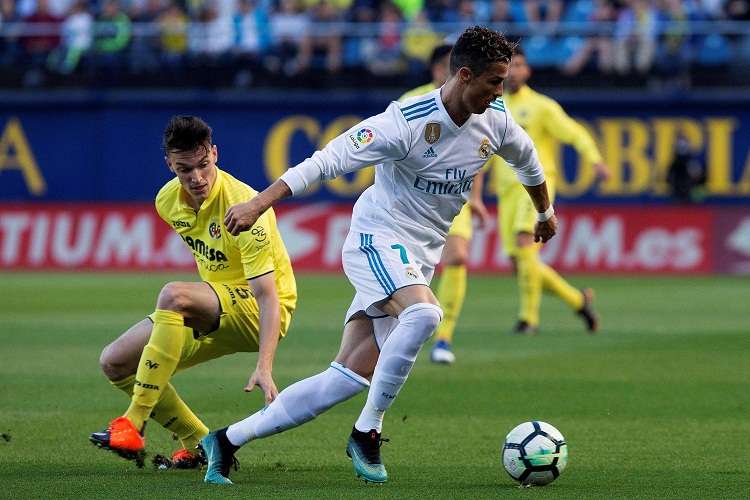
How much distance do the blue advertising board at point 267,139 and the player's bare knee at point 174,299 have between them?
672 inches

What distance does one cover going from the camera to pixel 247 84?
23812mm

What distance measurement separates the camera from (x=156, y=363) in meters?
6.47

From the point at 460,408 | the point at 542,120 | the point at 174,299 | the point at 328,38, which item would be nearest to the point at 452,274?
the point at 542,120

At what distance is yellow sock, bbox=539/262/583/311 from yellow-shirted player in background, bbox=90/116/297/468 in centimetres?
644

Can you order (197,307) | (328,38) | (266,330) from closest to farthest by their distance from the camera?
(266,330) → (197,307) → (328,38)

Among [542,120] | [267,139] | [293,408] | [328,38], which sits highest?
[293,408]

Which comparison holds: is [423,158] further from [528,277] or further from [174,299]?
[528,277]

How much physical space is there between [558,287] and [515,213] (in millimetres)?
823

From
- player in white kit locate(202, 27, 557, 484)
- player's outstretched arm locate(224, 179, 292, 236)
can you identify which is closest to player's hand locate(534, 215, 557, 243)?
player in white kit locate(202, 27, 557, 484)

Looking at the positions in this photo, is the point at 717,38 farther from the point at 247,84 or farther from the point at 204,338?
the point at 204,338

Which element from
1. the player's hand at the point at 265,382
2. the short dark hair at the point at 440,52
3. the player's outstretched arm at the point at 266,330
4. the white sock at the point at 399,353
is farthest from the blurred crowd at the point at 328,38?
the player's hand at the point at 265,382

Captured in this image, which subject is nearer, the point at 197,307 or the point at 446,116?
the point at 446,116

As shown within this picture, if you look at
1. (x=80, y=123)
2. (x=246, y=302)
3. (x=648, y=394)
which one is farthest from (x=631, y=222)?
(x=246, y=302)

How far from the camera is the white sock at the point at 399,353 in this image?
6172 millimetres
